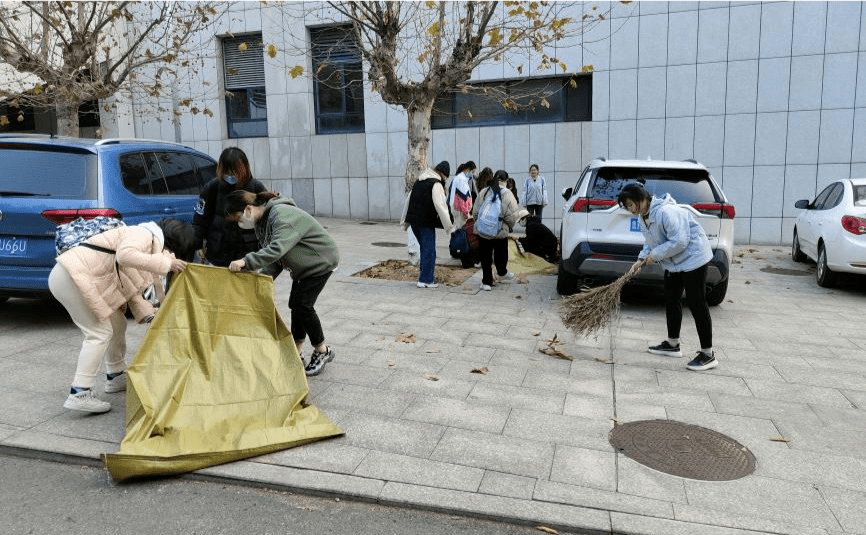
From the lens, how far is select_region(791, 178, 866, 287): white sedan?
8.46 meters

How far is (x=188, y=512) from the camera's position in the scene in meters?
3.16

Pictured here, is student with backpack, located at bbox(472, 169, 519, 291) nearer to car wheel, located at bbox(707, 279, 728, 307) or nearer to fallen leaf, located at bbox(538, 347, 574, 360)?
car wheel, located at bbox(707, 279, 728, 307)

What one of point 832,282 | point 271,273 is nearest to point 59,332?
point 271,273

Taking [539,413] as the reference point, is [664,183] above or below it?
above

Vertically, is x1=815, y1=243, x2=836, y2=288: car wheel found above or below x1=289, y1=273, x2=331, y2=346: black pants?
below

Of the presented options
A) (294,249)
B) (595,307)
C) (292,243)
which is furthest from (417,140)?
Answer: (292,243)

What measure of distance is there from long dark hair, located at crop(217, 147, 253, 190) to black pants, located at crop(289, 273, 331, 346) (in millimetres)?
962

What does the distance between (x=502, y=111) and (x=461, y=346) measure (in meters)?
11.2

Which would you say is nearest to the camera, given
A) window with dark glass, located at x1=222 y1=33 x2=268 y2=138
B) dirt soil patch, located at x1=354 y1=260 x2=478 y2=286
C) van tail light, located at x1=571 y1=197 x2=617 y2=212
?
van tail light, located at x1=571 y1=197 x2=617 y2=212

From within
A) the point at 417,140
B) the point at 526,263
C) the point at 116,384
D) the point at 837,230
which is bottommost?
the point at 526,263

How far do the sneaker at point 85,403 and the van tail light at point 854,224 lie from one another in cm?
875

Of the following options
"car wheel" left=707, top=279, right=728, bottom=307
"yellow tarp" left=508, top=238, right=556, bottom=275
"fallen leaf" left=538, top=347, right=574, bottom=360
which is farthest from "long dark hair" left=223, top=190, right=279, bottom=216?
"yellow tarp" left=508, top=238, right=556, bottom=275

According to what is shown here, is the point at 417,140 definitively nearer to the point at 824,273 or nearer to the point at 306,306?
the point at 306,306

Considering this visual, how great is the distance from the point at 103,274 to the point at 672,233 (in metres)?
4.16
